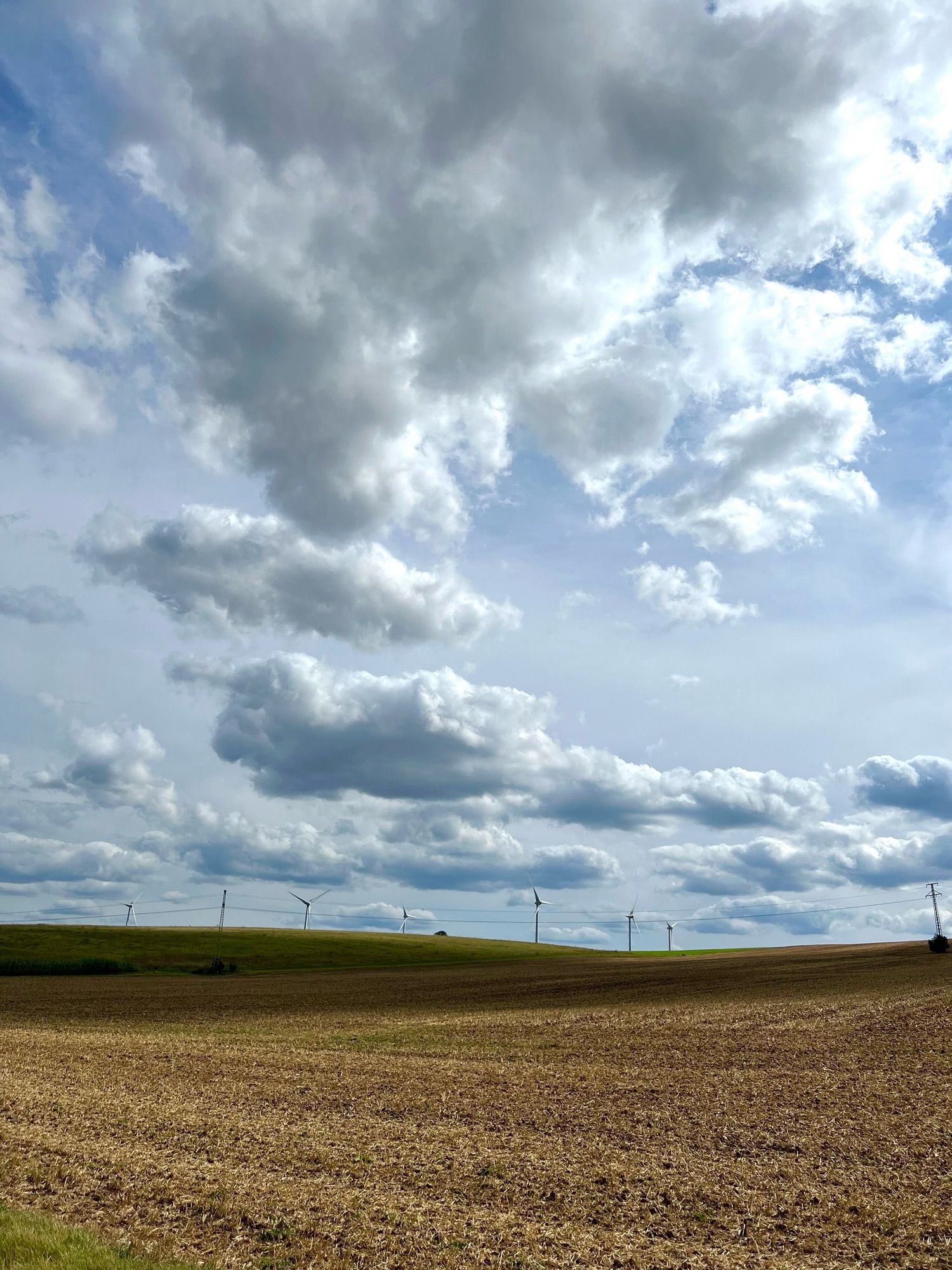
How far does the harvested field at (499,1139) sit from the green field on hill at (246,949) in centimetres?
6952

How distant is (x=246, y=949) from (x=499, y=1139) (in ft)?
359

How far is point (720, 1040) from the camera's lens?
34.3 meters

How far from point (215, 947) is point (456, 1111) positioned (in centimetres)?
10756

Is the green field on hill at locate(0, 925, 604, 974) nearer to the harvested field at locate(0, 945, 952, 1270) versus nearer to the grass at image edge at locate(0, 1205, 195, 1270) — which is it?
the harvested field at locate(0, 945, 952, 1270)

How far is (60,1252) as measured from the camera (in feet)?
38.3

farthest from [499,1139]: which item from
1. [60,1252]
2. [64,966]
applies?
[64,966]

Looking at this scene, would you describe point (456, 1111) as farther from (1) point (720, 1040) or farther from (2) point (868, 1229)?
(1) point (720, 1040)

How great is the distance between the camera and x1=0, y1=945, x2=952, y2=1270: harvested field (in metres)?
13.3

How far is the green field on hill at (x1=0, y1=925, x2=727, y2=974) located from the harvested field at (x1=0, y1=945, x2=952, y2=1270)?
69518 millimetres

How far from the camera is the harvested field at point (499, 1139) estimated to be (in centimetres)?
1333

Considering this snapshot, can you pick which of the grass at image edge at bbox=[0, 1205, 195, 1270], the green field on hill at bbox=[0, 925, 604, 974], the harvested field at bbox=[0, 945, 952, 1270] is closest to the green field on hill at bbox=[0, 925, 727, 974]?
the green field on hill at bbox=[0, 925, 604, 974]

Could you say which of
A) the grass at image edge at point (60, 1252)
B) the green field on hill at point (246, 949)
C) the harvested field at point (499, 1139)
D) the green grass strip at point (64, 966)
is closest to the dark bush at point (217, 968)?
the green field on hill at point (246, 949)

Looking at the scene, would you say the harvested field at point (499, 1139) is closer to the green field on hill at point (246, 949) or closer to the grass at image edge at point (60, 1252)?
the grass at image edge at point (60, 1252)

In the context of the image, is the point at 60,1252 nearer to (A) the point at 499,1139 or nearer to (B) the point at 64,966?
(A) the point at 499,1139
